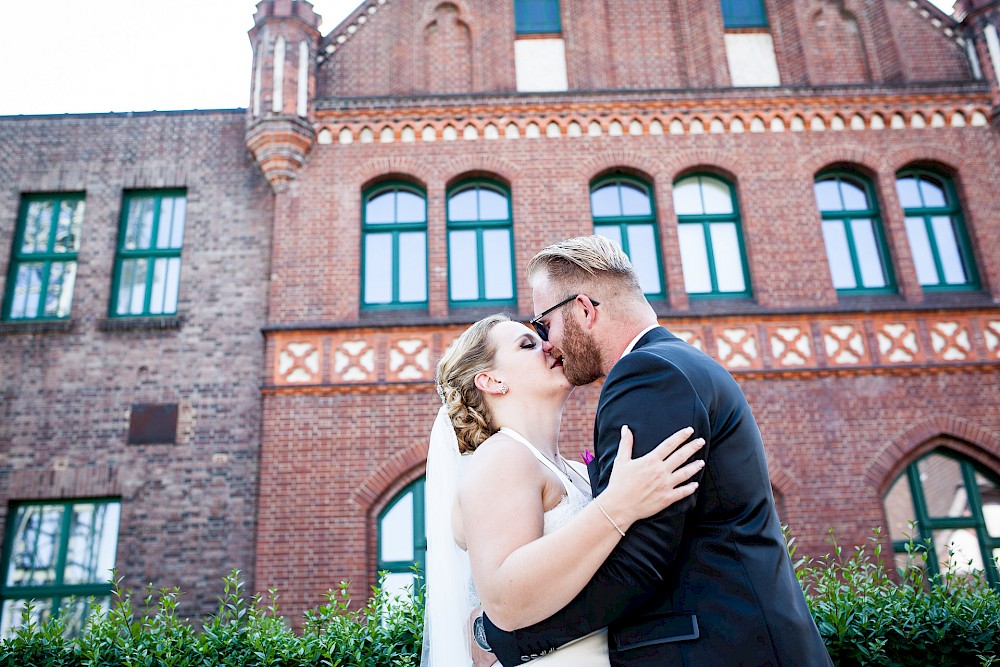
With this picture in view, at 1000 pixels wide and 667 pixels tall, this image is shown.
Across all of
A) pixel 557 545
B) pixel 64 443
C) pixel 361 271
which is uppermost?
pixel 361 271

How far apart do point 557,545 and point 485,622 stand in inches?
22.2

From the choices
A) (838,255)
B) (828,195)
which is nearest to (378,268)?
(838,255)

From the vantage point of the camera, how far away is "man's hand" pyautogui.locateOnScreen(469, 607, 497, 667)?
284 centimetres

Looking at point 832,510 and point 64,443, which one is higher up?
point 64,443

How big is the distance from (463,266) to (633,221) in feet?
8.95

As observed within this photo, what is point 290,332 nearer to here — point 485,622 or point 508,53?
point 508,53

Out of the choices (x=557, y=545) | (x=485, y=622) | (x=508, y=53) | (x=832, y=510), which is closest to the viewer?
(x=557, y=545)

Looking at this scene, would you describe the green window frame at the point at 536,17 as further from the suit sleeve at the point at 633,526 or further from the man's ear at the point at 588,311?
the suit sleeve at the point at 633,526

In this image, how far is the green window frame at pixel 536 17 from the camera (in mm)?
13594

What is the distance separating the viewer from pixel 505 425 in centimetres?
305

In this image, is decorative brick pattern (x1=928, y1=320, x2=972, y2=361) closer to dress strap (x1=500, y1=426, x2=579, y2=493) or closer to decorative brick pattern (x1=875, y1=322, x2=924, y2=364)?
decorative brick pattern (x1=875, y1=322, x2=924, y2=364)

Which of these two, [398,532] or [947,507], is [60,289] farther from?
[947,507]

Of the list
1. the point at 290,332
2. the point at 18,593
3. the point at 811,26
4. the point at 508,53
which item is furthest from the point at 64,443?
the point at 811,26

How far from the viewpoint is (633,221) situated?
40.3ft
